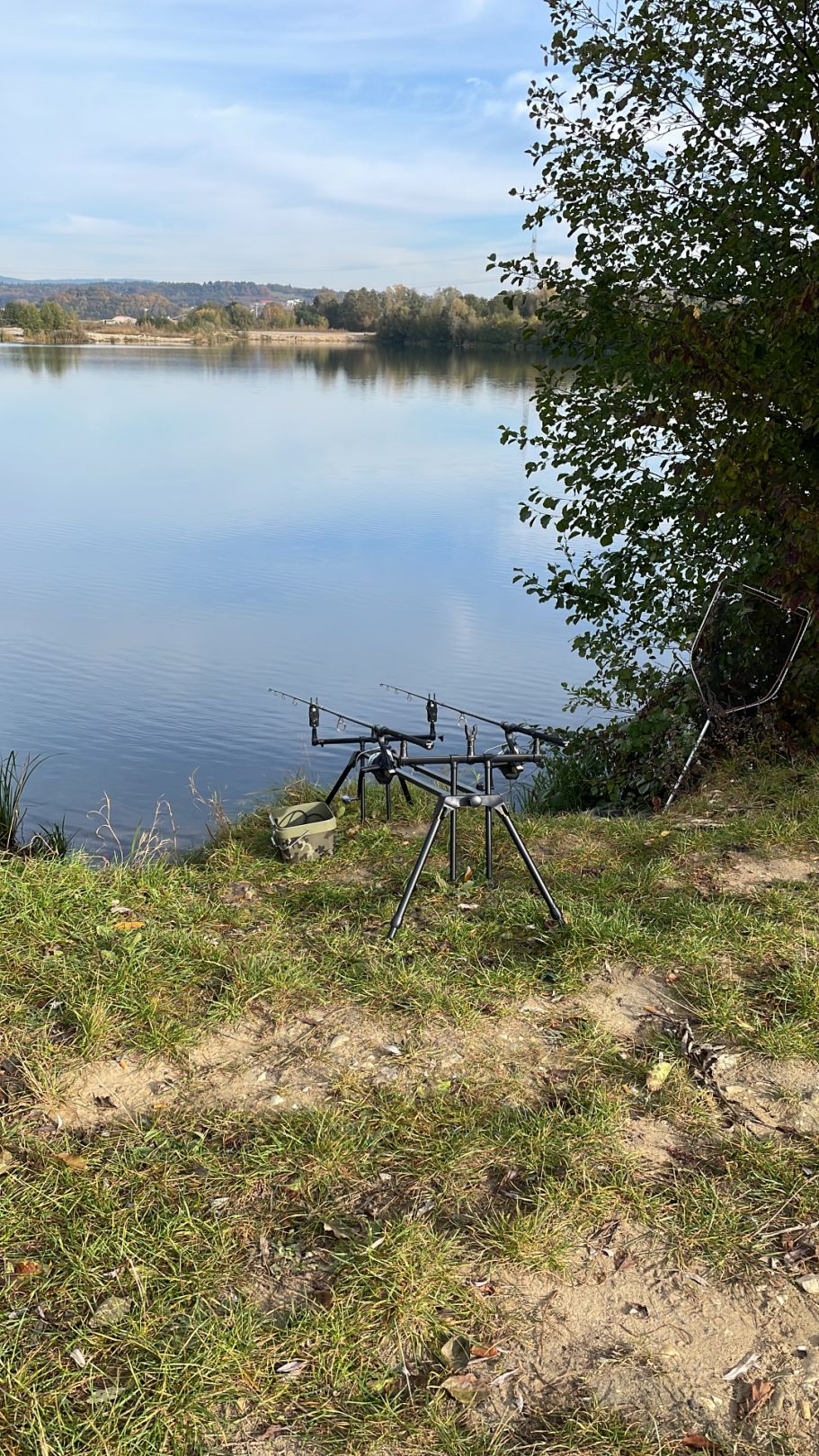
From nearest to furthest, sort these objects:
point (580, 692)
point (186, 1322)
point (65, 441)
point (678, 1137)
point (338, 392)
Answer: point (186, 1322), point (678, 1137), point (580, 692), point (65, 441), point (338, 392)

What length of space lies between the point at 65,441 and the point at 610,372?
25.5 m

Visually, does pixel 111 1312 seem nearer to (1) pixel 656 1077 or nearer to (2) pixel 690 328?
(1) pixel 656 1077

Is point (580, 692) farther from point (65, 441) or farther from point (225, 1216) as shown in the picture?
point (65, 441)


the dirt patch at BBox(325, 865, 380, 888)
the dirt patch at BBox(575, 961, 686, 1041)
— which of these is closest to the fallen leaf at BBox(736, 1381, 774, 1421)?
the dirt patch at BBox(575, 961, 686, 1041)

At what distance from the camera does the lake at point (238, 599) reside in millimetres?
10375

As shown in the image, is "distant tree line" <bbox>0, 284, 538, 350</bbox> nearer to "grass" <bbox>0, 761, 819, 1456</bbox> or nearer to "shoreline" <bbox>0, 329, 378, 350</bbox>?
"shoreline" <bbox>0, 329, 378, 350</bbox>

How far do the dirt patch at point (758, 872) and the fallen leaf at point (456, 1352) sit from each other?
258 cm

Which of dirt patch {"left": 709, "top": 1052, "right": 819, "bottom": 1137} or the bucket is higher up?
dirt patch {"left": 709, "top": 1052, "right": 819, "bottom": 1137}

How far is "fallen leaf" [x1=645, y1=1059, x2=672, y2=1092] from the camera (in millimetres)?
3396

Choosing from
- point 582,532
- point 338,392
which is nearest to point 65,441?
point 338,392

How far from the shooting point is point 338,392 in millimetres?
47531

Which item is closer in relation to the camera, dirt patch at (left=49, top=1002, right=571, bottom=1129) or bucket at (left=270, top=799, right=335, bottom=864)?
dirt patch at (left=49, top=1002, right=571, bottom=1129)

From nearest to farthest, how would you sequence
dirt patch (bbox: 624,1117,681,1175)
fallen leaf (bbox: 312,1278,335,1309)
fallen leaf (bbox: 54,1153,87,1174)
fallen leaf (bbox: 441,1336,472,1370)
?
fallen leaf (bbox: 441,1336,472,1370)
fallen leaf (bbox: 312,1278,335,1309)
fallen leaf (bbox: 54,1153,87,1174)
dirt patch (bbox: 624,1117,681,1175)

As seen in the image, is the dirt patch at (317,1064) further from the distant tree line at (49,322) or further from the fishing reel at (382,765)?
the distant tree line at (49,322)
